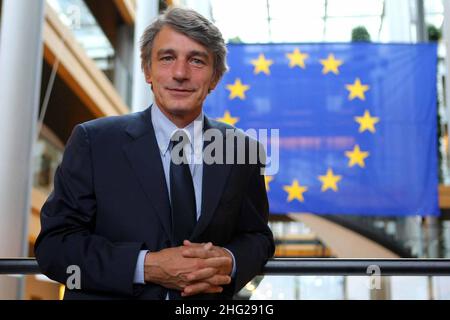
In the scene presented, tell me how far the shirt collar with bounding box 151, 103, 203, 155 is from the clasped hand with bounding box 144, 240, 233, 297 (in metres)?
0.25

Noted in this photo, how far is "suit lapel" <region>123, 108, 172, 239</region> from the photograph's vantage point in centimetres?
133

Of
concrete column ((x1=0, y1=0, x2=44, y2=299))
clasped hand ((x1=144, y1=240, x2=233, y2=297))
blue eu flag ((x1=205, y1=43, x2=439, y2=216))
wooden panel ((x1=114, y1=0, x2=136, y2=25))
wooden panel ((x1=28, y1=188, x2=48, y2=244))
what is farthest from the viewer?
wooden panel ((x1=114, y1=0, x2=136, y2=25))

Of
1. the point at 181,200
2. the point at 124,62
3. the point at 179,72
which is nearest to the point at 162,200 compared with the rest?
the point at 181,200

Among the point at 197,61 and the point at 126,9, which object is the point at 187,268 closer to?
the point at 197,61

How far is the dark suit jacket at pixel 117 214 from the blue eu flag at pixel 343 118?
180 inches

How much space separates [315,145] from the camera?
6.15 meters

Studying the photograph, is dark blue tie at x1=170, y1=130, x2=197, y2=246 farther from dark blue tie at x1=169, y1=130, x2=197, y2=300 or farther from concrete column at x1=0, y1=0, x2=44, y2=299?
concrete column at x1=0, y1=0, x2=44, y2=299

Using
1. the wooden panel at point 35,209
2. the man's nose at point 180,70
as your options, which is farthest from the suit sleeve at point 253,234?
the wooden panel at point 35,209

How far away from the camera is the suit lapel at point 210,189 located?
1341mm

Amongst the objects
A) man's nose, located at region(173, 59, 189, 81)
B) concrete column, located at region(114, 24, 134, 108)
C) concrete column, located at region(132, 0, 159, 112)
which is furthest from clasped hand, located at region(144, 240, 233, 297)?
concrete column, located at region(114, 24, 134, 108)

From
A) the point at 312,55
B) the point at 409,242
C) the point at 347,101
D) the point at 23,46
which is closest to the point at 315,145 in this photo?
the point at 347,101

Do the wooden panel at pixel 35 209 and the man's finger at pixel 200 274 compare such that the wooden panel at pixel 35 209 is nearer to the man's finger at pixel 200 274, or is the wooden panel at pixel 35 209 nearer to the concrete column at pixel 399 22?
the concrete column at pixel 399 22

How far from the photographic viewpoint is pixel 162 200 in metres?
1.34
